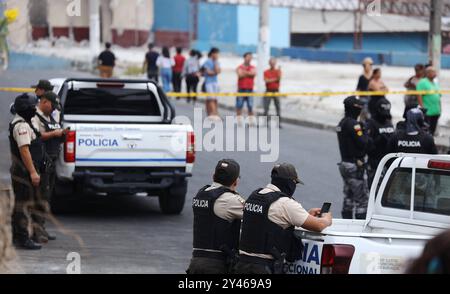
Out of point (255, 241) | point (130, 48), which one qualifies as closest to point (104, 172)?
point (255, 241)

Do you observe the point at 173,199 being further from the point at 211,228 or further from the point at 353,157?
the point at 211,228

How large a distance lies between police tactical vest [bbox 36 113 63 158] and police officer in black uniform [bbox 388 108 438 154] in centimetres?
371

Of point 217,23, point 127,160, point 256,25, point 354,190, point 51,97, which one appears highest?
point 217,23

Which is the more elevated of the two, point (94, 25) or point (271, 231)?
point (94, 25)

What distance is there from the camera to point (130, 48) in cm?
7281

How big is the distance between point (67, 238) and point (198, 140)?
8.15 metres

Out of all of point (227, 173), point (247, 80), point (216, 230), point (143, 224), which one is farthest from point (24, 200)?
point (247, 80)

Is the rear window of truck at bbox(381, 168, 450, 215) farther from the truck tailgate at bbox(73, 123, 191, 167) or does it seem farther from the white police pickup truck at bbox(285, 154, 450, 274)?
the truck tailgate at bbox(73, 123, 191, 167)

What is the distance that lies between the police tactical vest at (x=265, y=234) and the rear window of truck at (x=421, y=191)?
45.7 inches

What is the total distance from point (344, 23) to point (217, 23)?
32.9ft

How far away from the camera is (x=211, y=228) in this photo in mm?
7152

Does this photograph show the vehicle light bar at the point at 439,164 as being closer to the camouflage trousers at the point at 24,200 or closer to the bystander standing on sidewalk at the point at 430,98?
the camouflage trousers at the point at 24,200

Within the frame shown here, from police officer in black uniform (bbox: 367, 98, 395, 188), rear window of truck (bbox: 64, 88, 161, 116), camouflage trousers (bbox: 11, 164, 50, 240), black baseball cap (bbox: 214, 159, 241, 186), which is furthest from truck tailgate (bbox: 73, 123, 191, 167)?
black baseball cap (bbox: 214, 159, 241, 186)

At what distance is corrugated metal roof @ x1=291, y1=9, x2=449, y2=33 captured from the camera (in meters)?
73.6
